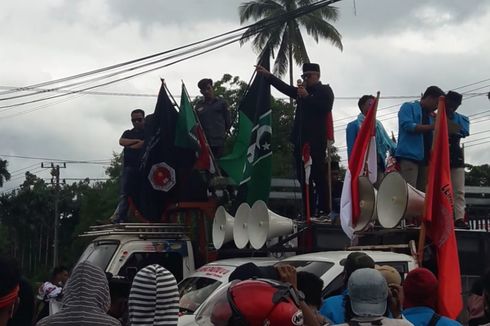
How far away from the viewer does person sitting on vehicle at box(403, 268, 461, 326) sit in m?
4.82

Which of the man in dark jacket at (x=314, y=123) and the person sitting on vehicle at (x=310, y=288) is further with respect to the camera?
the man in dark jacket at (x=314, y=123)

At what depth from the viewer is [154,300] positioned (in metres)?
3.70

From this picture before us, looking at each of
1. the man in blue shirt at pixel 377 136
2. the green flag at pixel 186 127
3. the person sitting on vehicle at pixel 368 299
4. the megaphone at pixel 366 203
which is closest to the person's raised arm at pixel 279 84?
the man in blue shirt at pixel 377 136

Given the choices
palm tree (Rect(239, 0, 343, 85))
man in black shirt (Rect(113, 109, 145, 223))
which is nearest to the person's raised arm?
man in black shirt (Rect(113, 109, 145, 223))

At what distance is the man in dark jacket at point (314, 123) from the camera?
10.2m

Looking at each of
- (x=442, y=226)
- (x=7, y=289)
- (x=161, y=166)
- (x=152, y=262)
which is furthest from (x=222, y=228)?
(x=7, y=289)

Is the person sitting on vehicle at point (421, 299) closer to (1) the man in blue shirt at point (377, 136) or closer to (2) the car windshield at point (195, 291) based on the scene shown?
(2) the car windshield at point (195, 291)

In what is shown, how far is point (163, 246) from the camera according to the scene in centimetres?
1055

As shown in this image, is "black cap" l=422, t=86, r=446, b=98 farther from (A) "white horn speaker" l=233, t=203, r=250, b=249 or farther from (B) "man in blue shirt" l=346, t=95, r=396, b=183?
(A) "white horn speaker" l=233, t=203, r=250, b=249

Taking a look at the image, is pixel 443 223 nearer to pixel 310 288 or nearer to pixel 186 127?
pixel 310 288

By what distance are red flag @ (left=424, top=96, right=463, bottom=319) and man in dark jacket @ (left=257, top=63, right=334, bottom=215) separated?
7.08 ft

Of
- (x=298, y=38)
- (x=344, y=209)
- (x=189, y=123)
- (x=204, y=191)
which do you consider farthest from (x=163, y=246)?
(x=298, y=38)

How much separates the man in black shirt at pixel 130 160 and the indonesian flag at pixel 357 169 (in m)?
3.99

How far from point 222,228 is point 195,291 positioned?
68.8 inches
